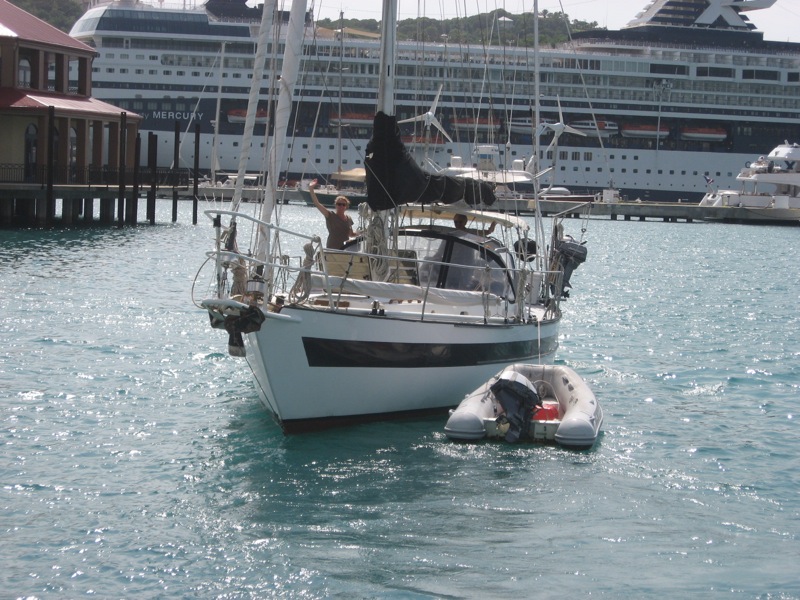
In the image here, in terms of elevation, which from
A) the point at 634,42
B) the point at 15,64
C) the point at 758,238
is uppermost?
the point at 634,42

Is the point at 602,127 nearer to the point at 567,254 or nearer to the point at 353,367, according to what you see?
the point at 567,254

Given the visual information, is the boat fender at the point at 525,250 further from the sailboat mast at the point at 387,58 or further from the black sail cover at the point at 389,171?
the sailboat mast at the point at 387,58

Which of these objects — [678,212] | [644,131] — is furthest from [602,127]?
[678,212]

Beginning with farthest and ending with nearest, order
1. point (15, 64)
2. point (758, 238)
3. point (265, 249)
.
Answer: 1. point (758, 238)
2. point (15, 64)
3. point (265, 249)

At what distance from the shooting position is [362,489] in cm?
1112

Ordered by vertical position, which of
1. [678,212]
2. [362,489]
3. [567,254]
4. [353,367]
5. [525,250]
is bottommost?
[678,212]

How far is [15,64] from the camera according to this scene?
42.4 meters

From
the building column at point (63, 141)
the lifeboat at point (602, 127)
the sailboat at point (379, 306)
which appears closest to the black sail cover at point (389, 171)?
the sailboat at point (379, 306)

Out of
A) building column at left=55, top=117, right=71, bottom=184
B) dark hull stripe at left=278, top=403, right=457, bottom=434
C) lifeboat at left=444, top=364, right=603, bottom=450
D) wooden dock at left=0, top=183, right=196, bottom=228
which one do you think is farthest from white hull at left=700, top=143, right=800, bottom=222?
dark hull stripe at left=278, top=403, right=457, bottom=434

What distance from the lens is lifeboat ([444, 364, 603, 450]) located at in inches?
500

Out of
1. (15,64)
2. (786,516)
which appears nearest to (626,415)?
(786,516)

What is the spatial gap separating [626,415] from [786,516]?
4129mm

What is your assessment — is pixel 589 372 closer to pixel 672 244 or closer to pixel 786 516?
pixel 786 516

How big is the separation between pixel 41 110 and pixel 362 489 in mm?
32624
